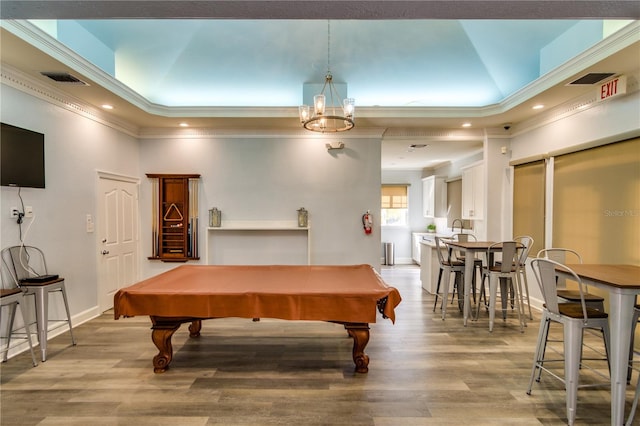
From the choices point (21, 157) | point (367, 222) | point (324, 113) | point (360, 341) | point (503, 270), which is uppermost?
point (324, 113)

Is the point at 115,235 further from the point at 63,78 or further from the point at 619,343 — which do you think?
the point at 619,343

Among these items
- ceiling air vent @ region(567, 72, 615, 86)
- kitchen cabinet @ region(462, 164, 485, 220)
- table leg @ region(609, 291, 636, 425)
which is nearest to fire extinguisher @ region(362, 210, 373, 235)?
kitchen cabinet @ region(462, 164, 485, 220)

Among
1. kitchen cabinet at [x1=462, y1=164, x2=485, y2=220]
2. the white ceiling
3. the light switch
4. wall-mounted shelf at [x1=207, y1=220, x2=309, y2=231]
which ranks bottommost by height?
wall-mounted shelf at [x1=207, y1=220, x2=309, y2=231]

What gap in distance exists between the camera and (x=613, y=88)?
11.0 feet

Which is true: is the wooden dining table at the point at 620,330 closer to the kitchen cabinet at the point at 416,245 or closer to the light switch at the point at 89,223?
Answer: the light switch at the point at 89,223

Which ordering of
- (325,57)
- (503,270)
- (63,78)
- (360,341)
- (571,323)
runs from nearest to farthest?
(571,323) < (360,341) < (63,78) < (503,270) < (325,57)

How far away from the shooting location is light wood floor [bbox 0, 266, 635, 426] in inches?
87.1

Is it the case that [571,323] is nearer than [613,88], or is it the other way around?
[571,323]

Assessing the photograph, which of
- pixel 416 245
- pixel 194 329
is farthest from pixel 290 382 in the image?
pixel 416 245

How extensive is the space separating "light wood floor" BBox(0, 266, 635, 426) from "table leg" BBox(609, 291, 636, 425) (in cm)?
28

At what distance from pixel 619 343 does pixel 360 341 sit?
174cm

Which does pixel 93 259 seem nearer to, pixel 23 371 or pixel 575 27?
pixel 23 371

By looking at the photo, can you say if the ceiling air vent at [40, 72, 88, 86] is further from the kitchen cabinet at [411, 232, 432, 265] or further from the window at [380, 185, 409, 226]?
the kitchen cabinet at [411, 232, 432, 265]

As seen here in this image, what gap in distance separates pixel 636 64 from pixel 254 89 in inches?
175
